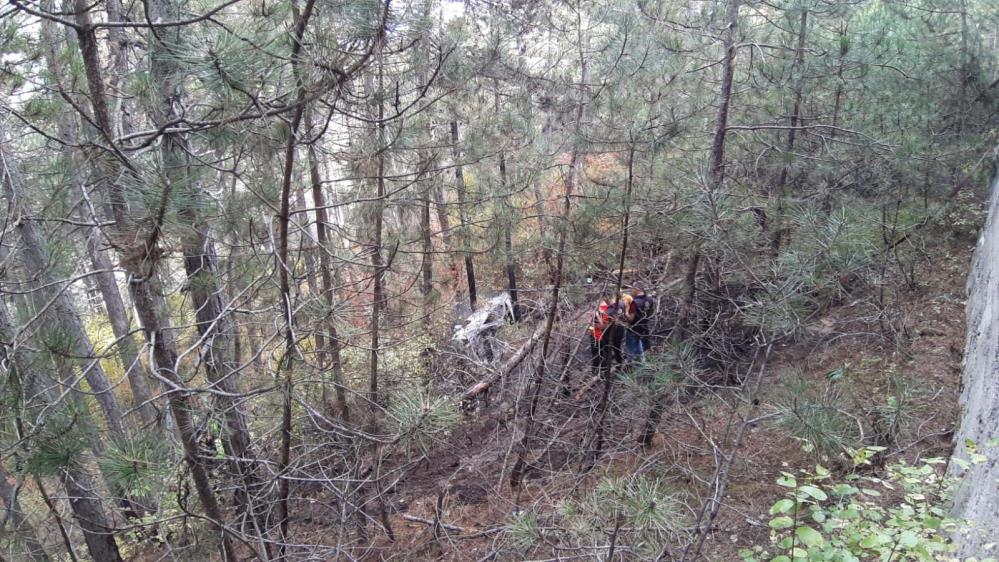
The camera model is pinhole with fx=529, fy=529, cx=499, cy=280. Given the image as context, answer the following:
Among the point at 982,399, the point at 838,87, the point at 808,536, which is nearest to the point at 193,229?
the point at 808,536

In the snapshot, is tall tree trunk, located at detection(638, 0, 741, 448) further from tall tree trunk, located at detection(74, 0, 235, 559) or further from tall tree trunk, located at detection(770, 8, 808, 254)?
tall tree trunk, located at detection(74, 0, 235, 559)

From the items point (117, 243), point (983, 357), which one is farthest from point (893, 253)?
point (117, 243)

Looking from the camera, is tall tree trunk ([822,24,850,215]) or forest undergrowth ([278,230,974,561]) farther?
tall tree trunk ([822,24,850,215])

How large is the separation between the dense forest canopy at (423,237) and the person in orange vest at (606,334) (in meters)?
0.24

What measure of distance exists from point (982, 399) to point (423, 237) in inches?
Result: 183

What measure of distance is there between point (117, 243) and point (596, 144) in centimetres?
415

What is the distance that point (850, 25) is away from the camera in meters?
7.16

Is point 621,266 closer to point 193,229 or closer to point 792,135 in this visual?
point 792,135

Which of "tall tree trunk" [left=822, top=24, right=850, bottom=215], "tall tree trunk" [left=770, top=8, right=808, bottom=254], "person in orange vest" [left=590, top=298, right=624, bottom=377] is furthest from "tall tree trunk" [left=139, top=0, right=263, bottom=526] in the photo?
"tall tree trunk" [left=822, top=24, right=850, bottom=215]

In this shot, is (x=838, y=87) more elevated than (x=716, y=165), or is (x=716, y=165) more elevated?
(x=838, y=87)

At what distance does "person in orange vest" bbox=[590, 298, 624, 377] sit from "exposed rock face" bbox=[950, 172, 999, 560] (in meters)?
2.63

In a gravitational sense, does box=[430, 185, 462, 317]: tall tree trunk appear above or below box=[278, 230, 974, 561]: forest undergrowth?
above

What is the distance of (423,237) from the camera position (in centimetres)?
463

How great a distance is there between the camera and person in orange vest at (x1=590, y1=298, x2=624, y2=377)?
516 centimetres
